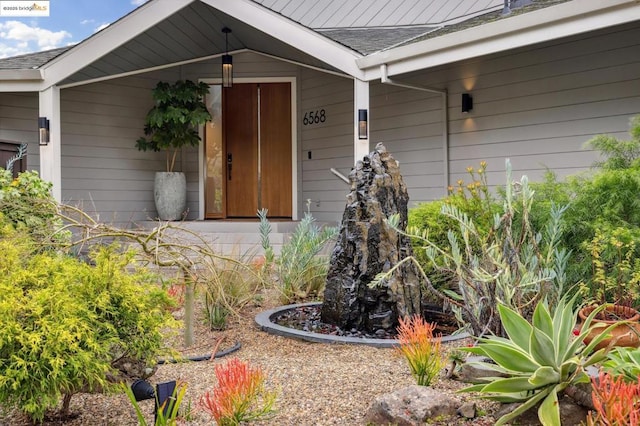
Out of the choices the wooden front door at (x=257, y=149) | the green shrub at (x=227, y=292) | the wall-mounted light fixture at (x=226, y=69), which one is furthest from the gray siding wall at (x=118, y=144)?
the green shrub at (x=227, y=292)

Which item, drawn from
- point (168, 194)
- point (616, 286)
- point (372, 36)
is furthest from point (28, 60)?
point (616, 286)

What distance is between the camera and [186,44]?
8570 mm

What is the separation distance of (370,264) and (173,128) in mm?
5345

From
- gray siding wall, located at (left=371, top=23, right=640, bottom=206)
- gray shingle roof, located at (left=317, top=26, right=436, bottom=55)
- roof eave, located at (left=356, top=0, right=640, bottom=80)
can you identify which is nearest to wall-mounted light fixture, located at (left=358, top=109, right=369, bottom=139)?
roof eave, located at (left=356, top=0, right=640, bottom=80)

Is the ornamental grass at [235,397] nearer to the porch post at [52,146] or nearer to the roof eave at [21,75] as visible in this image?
the porch post at [52,146]

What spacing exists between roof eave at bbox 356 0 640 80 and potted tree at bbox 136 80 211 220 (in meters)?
3.19

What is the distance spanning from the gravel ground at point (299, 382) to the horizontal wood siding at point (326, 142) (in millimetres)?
4762

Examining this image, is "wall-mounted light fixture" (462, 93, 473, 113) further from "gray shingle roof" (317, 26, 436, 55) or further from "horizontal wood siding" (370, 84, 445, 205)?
"gray shingle roof" (317, 26, 436, 55)

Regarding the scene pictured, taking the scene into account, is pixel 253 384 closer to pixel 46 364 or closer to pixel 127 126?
pixel 46 364

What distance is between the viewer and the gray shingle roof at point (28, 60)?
7879 millimetres

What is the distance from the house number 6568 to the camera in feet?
29.5

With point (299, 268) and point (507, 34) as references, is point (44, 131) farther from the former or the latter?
point (507, 34)

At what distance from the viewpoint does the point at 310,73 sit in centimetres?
915

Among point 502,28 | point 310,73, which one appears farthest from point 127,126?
point 502,28
